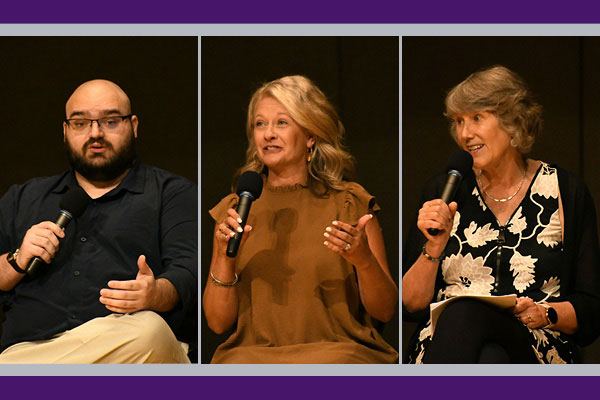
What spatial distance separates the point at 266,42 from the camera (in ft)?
Answer: 15.6

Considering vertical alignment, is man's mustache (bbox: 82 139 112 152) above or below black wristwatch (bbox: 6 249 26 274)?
above

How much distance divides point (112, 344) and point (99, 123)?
1.04m

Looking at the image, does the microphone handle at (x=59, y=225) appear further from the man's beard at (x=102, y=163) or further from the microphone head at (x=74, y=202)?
the man's beard at (x=102, y=163)

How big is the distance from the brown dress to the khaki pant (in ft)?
0.93

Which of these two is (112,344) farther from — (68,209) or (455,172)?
(455,172)

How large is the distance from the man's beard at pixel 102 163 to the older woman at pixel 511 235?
139 centimetres

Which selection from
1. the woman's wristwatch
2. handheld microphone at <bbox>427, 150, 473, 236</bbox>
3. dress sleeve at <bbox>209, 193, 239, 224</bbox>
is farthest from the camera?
dress sleeve at <bbox>209, 193, 239, 224</bbox>

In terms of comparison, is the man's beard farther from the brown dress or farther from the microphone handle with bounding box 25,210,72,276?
the brown dress

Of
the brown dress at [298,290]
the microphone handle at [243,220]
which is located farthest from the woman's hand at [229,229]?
the brown dress at [298,290]

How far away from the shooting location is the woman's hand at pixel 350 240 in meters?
4.16

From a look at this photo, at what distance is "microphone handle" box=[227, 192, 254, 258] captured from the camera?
13.3 ft

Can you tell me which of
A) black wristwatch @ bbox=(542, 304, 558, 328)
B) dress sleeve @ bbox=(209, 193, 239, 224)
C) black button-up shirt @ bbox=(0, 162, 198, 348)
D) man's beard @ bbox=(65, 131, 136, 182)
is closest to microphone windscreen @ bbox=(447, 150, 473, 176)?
black wristwatch @ bbox=(542, 304, 558, 328)
